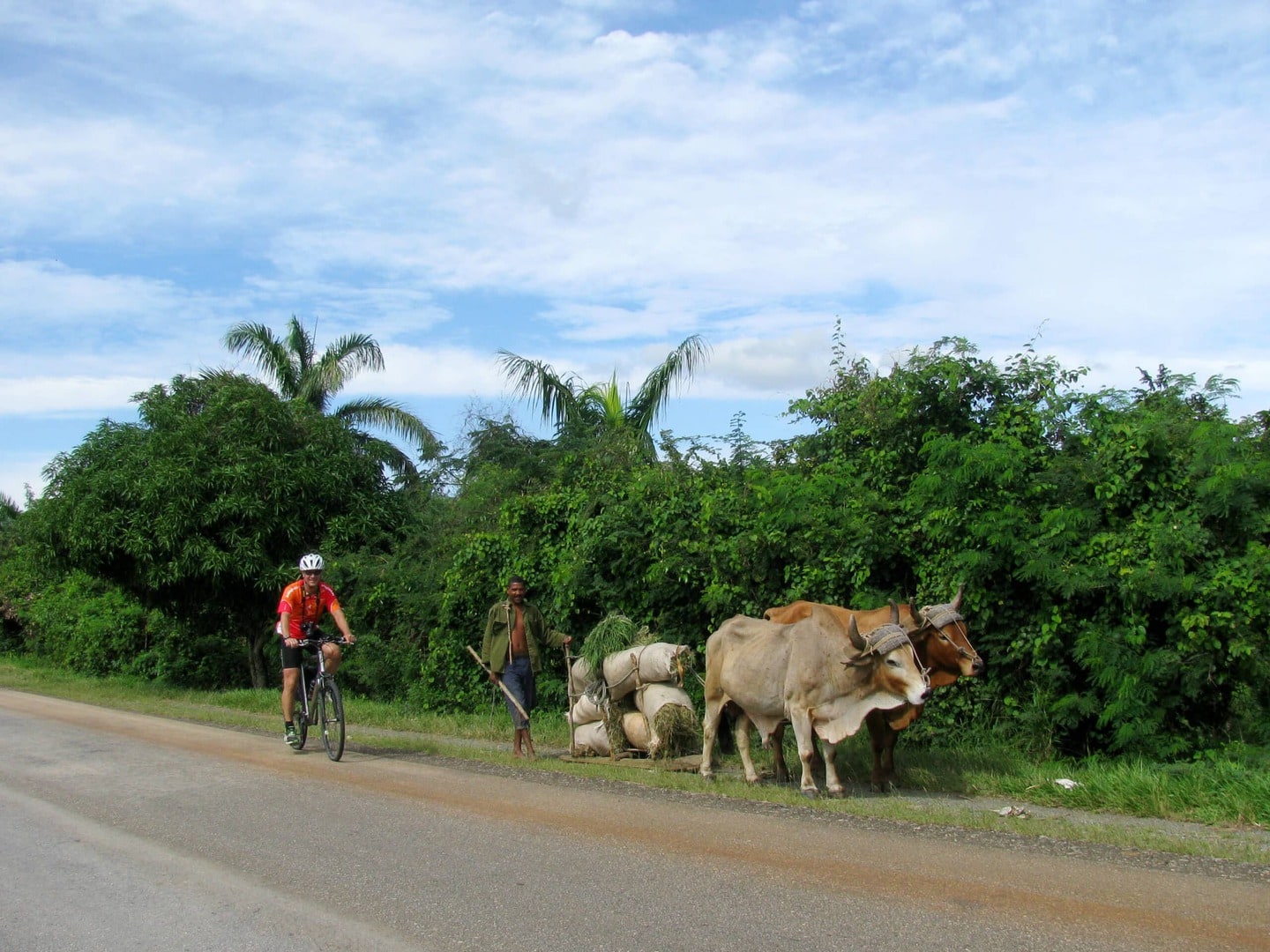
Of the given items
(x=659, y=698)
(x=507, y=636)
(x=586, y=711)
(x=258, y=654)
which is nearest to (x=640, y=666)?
(x=659, y=698)

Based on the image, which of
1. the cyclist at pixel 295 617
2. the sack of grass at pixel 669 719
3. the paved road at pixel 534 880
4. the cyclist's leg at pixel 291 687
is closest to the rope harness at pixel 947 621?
the paved road at pixel 534 880

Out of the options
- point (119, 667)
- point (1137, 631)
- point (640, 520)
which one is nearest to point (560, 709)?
point (640, 520)

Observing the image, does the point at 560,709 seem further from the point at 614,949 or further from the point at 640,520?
the point at 614,949

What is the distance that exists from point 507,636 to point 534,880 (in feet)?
18.9

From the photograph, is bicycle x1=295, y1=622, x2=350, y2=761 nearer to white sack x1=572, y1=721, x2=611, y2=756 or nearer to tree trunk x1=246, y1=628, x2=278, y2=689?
white sack x1=572, y1=721, x2=611, y2=756

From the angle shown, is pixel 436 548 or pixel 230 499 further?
pixel 230 499

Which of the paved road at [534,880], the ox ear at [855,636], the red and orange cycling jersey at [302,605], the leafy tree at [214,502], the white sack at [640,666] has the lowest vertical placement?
the paved road at [534,880]

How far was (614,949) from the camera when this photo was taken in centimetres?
509

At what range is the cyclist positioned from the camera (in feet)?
37.9

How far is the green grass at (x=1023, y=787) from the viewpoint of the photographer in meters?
7.45

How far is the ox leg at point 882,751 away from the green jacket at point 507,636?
382 cm

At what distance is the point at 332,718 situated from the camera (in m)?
11.1

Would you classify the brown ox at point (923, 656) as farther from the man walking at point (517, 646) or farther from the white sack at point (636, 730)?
the man walking at point (517, 646)

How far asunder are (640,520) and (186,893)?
7.98 meters
